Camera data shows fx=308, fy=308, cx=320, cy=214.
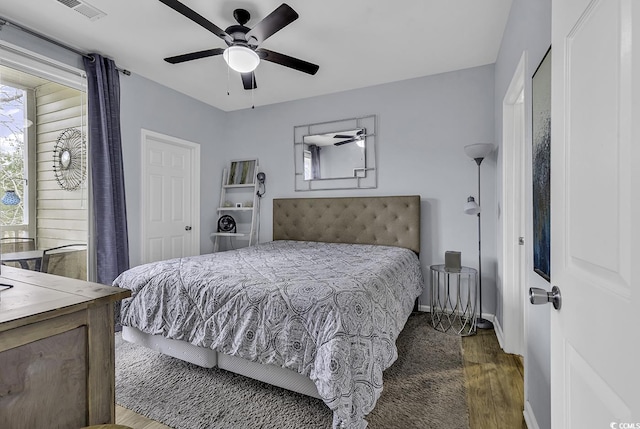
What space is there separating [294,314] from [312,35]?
2.34m

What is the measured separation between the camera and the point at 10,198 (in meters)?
2.59

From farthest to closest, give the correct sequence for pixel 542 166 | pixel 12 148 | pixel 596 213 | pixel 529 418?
pixel 12 148
pixel 529 418
pixel 542 166
pixel 596 213

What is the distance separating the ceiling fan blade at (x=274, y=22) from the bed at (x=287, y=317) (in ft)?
5.58

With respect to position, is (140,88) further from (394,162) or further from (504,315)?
(504,315)

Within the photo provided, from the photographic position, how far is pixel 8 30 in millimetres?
2467

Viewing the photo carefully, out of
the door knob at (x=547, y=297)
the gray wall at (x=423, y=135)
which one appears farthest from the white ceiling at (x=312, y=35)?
the door knob at (x=547, y=297)

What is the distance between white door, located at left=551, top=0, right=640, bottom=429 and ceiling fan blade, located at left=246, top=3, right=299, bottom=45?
156cm

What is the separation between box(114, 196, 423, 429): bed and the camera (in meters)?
1.47

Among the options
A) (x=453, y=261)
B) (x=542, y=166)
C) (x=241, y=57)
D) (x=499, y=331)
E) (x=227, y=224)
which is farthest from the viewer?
(x=227, y=224)

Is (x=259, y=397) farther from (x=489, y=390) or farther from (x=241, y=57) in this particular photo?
(x=241, y=57)

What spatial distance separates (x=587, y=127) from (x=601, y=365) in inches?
19.8

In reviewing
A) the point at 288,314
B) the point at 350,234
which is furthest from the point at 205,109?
the point at 288,314

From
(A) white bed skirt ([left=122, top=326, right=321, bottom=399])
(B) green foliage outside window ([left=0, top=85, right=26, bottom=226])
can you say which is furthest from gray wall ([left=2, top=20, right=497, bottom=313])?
(A) white bed skirt ([left=122, top=326, right=321, bottom=399])

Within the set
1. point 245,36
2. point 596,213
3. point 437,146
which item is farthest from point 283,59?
point 596,213
